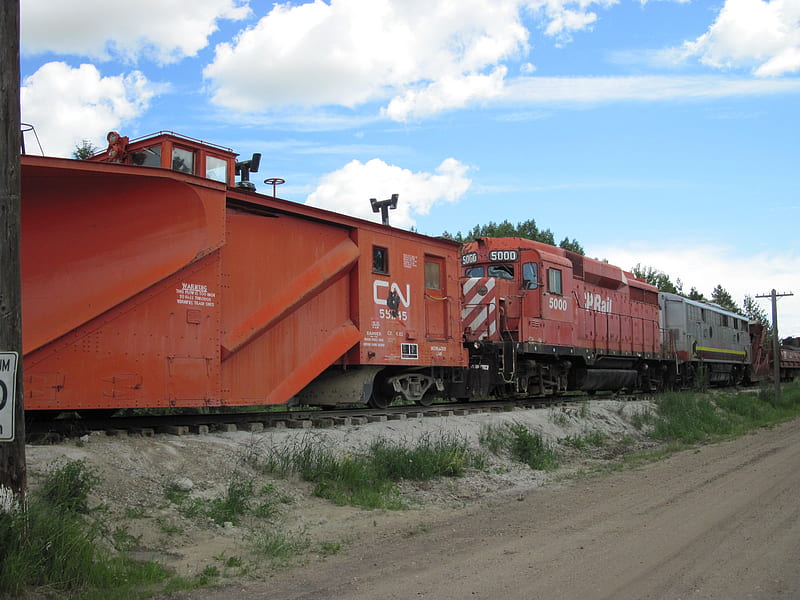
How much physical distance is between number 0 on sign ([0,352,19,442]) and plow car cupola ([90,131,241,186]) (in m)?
5.43

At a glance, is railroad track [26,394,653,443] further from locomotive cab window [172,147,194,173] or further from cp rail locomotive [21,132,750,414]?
locomotive cab window [172,147,194,173]

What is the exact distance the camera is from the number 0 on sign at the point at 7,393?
16.1 ft

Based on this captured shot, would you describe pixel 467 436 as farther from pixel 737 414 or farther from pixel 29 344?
pixel 737 414

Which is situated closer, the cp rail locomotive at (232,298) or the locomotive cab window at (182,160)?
the cp rail locomotive at (232,298)

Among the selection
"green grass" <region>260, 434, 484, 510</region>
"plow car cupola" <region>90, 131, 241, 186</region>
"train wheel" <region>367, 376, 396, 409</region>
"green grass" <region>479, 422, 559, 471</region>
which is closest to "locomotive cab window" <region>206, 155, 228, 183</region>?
"plow car cupola" <region>90, 131, 241, 186</region>

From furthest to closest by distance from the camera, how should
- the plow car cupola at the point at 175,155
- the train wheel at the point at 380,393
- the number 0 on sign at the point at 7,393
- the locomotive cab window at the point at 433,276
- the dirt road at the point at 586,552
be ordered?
1. the locomotive cab window at the point at 433,276
2. the train wheel at the point at 380,393
3. the plow car cupola at the point at 175,155
4. the dirt road at the point at 586,552
5. the number 0 on sign at the point at 7,393

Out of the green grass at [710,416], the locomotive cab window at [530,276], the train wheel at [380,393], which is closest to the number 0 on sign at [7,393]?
the train wheel at [380,393]

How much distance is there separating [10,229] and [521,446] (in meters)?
8.69

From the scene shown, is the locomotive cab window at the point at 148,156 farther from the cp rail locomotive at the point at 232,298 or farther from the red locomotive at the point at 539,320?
the red locomotive at the point at 539,320

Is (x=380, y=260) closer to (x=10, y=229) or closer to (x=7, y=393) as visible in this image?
(x=10, y=229)

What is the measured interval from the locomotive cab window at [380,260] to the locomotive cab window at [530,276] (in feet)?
18.1

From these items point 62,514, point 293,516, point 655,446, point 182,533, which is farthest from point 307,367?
point 655,446

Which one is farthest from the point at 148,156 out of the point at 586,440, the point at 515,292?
the point at 586,440

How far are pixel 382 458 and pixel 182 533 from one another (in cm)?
338
